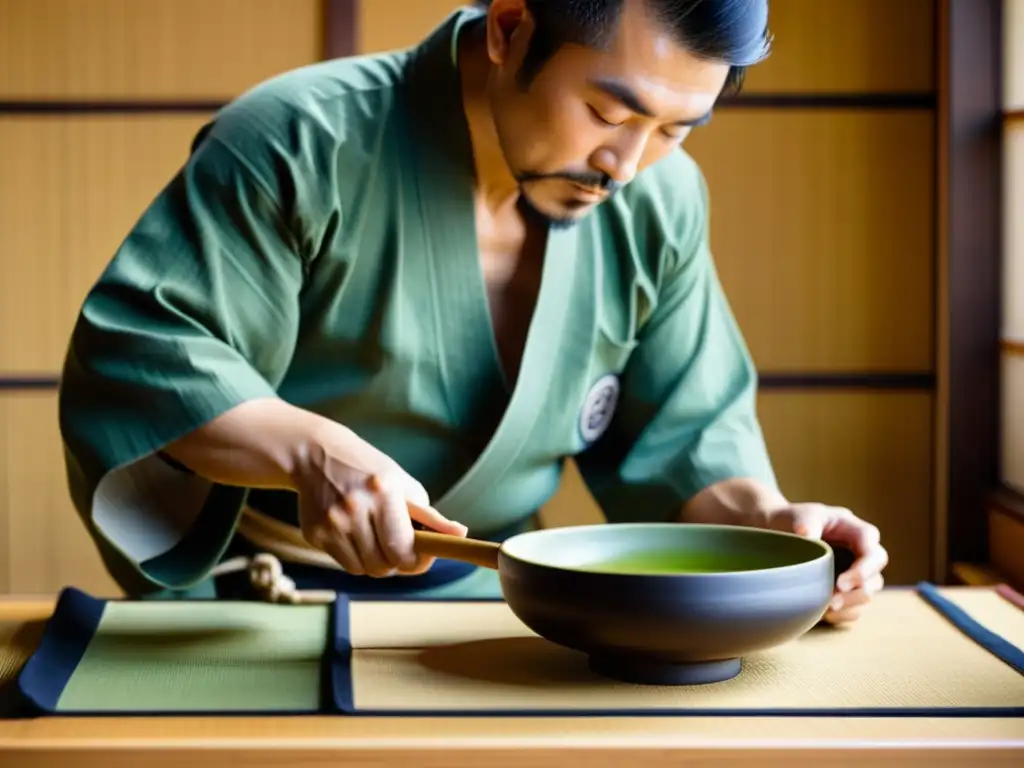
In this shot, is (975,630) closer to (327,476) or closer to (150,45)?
(327,476)

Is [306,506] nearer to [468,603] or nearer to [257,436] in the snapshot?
[257,436]

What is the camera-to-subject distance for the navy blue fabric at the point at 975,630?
1.20 m

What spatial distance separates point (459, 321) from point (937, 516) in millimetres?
1905

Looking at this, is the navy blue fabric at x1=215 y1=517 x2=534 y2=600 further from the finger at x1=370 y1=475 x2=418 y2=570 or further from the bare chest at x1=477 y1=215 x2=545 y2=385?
the finger at x1=370 y1=475 x2=418 y2=570

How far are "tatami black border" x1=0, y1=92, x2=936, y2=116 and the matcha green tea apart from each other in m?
2.10

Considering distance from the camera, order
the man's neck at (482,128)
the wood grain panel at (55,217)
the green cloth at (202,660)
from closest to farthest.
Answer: the green cloth at (202,660)
the man's neck at (482,128)
the wood grain panel at (55,217)

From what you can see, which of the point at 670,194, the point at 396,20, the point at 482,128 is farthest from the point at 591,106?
the point at 396,20

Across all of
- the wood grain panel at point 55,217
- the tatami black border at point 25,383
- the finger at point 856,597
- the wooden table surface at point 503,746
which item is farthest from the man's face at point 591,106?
the tatami black border at point 25,383

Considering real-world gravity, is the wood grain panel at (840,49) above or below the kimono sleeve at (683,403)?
above

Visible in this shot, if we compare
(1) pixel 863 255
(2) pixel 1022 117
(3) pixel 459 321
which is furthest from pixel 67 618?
(1) pixel 863 255

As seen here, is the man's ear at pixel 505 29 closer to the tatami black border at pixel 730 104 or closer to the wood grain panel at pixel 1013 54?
the wood grain panel at pixel 1013 54

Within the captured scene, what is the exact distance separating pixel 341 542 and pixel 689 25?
1.84 ft

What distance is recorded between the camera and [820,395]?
3.23m

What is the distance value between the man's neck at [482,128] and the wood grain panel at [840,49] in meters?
1.75
